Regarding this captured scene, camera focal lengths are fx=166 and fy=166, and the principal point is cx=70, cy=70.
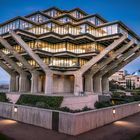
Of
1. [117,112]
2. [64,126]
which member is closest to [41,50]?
[117,112]

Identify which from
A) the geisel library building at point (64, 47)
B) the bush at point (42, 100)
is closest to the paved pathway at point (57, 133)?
the bush at point (42, 100)

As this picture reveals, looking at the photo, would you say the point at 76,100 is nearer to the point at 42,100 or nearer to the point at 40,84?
the point at 42,100

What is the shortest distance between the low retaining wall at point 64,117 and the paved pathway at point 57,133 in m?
0.54

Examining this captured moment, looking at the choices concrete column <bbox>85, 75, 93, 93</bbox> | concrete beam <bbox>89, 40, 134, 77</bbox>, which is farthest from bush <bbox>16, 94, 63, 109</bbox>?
concrete beam <bbox>89, 40, 134, 77</bbox>

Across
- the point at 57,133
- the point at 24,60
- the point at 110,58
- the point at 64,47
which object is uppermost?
the point at 64,47

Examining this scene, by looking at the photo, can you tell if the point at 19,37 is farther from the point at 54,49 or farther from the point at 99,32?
the point at 99,32

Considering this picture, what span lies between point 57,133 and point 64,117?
1.40 metres

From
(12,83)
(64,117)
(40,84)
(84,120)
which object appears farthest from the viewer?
(12,83)

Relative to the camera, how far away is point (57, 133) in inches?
538

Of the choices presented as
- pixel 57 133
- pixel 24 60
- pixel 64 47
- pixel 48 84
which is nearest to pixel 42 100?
pixel 48 84

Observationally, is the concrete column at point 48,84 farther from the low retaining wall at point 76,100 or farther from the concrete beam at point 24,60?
the low retaining wall at point 76,100

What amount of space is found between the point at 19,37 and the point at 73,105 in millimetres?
22821

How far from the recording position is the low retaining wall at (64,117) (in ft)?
44.2

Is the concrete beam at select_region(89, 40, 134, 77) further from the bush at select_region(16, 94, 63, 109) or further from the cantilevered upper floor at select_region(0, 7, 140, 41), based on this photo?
the bush at select_region(16, 94, 63, 109)
